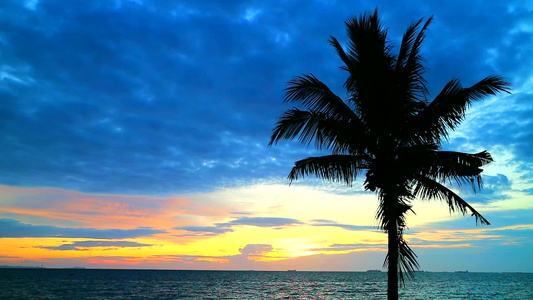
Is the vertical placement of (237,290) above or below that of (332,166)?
below

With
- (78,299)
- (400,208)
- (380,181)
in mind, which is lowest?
(78,299)

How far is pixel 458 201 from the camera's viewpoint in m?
11.3

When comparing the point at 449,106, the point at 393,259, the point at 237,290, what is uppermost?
the point at 449,106

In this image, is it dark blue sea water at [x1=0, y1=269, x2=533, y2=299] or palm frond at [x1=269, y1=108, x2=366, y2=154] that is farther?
dark blue sea water at [x1=0, y1=269, x2=533, y2=299]

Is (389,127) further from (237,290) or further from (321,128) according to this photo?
(237,290)

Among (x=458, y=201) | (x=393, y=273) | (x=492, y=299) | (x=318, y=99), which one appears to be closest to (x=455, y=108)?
(x=458, y=201)

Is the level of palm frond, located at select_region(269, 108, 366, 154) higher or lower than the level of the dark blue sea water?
higher

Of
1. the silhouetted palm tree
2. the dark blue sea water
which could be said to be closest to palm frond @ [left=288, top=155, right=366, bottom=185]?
the silhouetted palm tree

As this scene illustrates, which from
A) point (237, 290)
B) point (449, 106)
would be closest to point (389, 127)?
point (449, 106)

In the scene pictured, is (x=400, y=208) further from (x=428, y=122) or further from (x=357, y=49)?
(x=357, y=49)

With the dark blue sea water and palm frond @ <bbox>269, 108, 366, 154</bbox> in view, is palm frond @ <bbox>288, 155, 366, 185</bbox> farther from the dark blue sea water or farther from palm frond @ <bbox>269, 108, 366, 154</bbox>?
the dark blue sea water

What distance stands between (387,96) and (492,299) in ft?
187

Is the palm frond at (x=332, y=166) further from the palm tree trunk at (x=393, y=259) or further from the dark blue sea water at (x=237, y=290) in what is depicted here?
the dark blue sea water at (x=237, y=290)

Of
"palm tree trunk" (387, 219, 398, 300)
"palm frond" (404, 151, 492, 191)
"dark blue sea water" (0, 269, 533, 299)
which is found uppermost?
"palm frond" (404, 151, 492, 191)
